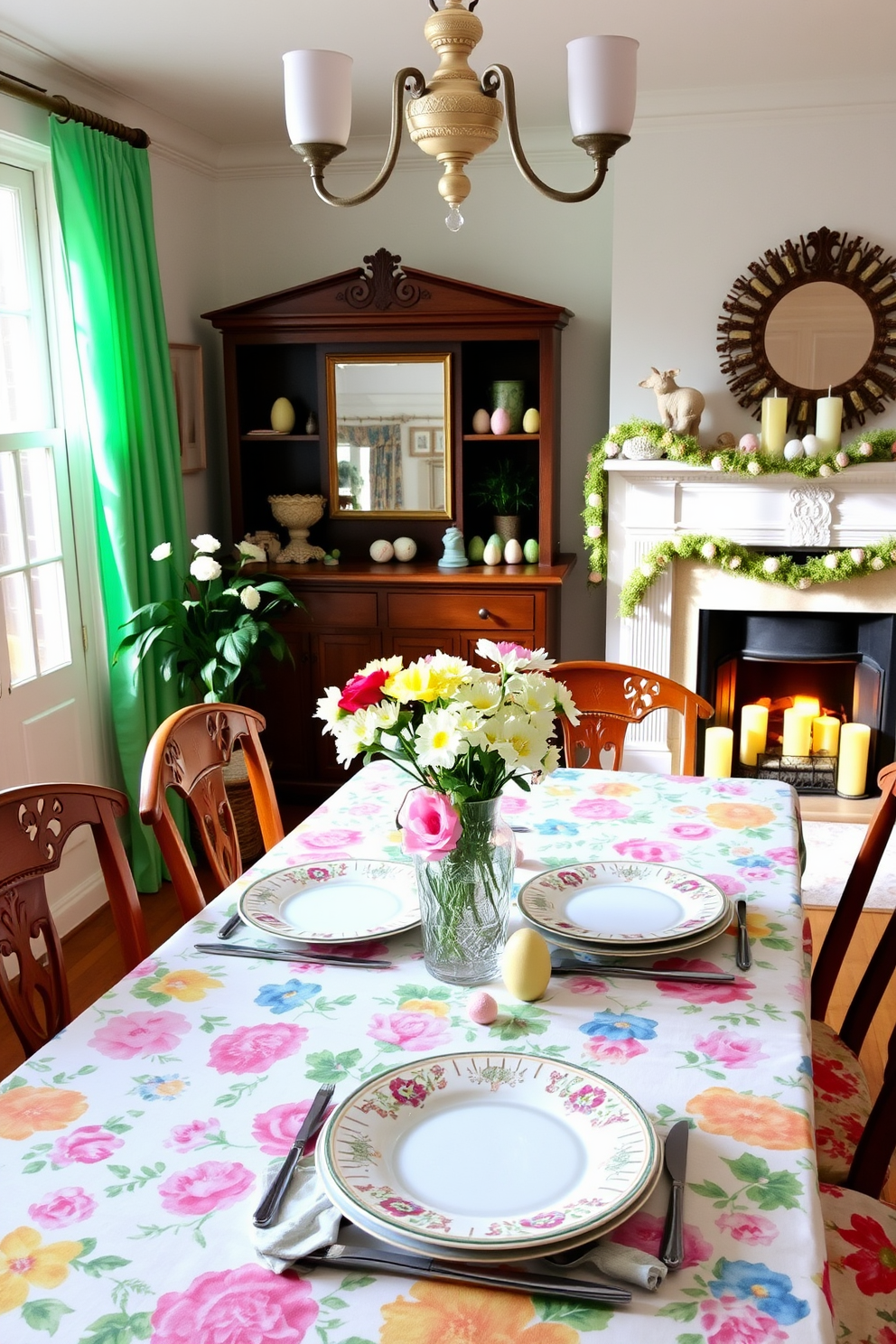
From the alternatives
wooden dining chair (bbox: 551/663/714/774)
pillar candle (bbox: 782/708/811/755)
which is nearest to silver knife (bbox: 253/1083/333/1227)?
wooden dining chair (bbox: 551/663/714/774)

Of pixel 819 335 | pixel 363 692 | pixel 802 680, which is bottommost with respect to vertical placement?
pixel 802 680

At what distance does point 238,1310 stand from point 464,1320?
0.18 meters

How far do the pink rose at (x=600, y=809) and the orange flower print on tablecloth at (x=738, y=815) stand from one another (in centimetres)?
16

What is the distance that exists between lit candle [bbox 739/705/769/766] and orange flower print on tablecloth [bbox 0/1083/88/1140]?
11.6 feet

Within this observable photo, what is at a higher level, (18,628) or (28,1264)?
(18,628)

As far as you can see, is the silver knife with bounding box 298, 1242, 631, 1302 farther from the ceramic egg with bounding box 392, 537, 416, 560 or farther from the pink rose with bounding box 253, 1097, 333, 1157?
the ceramic egg with bounding box 392, 537, 416, 560

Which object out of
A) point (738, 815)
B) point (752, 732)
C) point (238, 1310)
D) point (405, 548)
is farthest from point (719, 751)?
point (238, 1310)

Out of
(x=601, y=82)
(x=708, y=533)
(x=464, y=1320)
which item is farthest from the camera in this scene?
(x=708, y=533)

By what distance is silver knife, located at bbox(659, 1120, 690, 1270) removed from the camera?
3.19ft

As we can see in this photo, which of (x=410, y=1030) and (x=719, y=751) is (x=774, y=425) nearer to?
(x=719, y=751)

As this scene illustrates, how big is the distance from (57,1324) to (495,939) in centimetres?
71

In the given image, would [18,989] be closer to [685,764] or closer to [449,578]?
[685,764]

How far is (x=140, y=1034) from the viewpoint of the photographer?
1.37m

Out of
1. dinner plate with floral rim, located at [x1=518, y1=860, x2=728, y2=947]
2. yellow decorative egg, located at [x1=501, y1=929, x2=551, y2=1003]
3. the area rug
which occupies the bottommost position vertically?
the area rug
